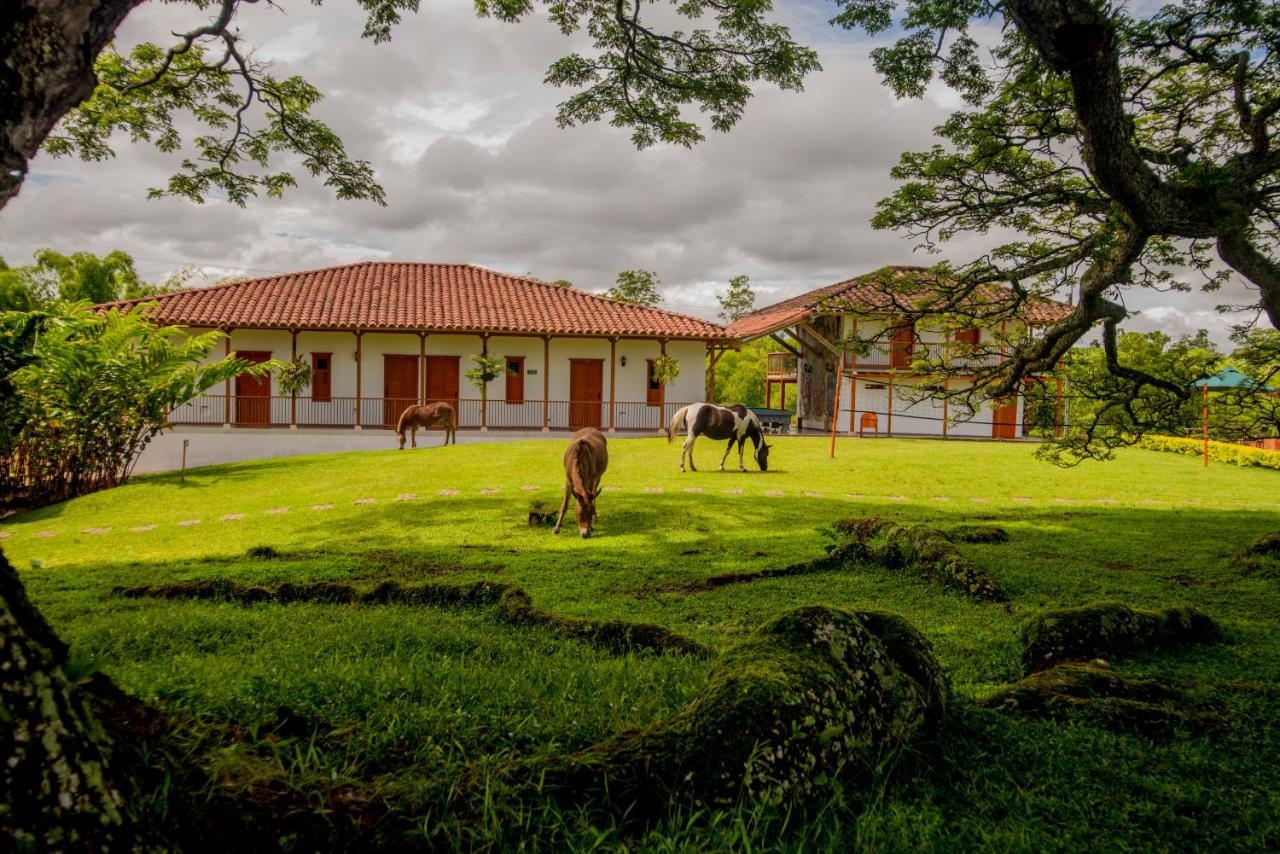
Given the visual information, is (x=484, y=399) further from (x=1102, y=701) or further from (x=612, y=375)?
(x=1102, y=701)

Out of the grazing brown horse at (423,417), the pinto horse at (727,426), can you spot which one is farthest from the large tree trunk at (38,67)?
the grazing brown horse at (423,417)

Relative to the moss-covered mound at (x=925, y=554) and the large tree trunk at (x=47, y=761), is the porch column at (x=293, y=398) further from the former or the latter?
the large tree trunk at (x=47, y=761)

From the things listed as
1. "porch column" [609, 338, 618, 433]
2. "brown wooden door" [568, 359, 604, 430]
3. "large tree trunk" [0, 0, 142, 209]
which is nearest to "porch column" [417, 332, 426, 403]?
"brown wooden door" [568, 359, 604, 430]

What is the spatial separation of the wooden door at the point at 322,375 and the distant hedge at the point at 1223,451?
22804 millimetres

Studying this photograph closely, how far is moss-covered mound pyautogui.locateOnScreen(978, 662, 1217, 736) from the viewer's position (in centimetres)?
300

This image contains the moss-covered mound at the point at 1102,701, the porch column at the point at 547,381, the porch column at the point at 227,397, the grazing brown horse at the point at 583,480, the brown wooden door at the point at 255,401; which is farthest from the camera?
the porch column at the point at 547,381

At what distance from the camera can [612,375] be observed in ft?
76.5

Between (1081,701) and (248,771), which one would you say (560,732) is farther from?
(1081,701)

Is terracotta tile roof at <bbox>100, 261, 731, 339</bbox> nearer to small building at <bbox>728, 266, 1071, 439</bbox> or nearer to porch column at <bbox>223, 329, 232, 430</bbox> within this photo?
porch column at <bbox>223, 329, 232, 430</bbox>

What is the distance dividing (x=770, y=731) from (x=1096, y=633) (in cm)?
270

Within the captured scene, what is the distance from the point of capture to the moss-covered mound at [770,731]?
223cm

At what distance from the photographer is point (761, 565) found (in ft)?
21.9

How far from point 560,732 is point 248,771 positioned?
1009 millimetres

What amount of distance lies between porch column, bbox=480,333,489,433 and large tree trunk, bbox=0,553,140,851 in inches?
807
